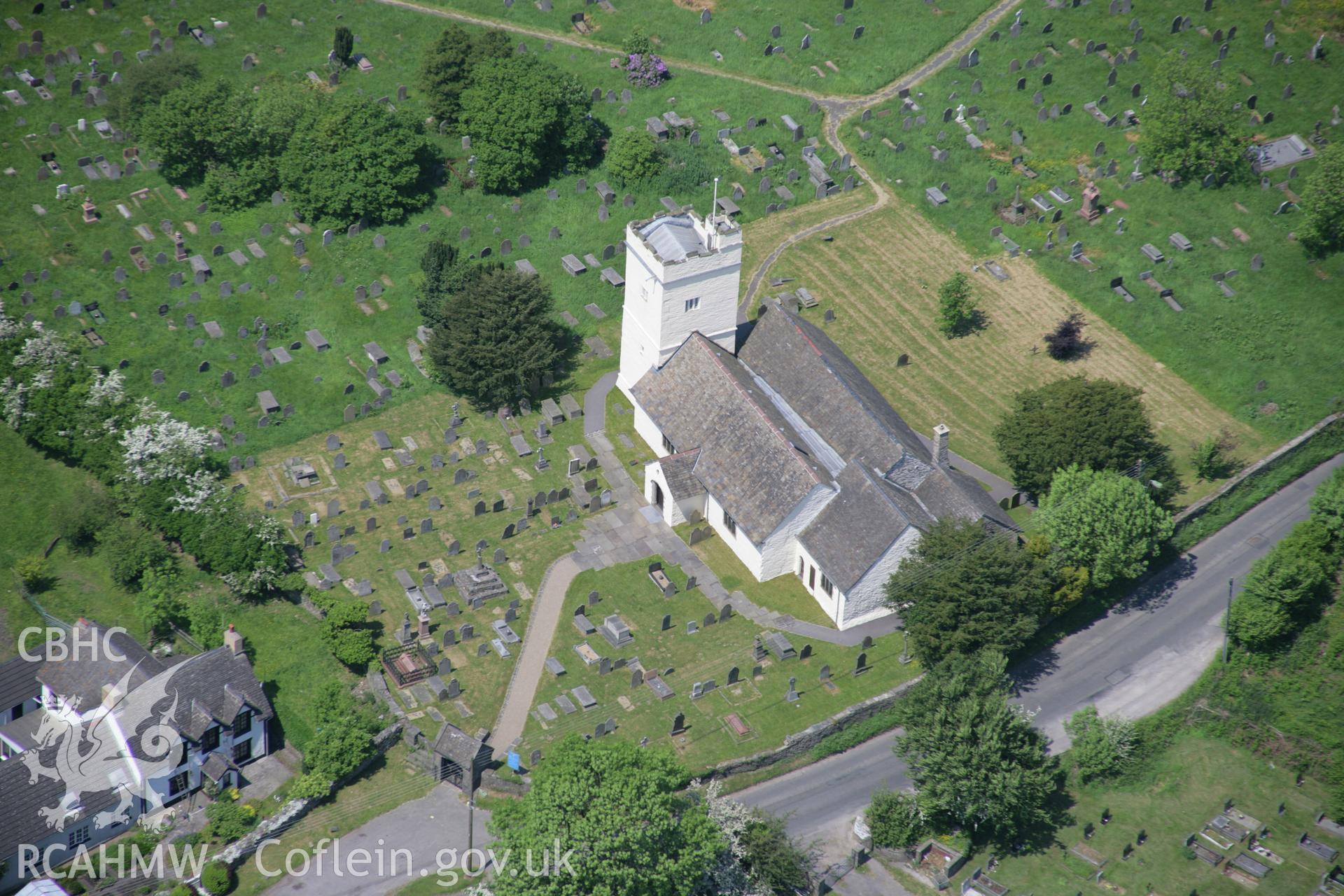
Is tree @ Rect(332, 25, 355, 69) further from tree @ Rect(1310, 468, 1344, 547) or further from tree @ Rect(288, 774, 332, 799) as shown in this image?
tree @ Rect(1310, 468, 1344, 547)

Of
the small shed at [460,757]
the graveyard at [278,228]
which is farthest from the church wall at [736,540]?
the small shed at [460,757]

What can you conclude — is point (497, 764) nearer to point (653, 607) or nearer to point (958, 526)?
point (653, 607)

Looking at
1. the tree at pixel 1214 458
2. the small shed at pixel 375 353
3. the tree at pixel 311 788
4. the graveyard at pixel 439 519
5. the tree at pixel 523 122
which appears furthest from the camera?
the tree at pixel 523 122

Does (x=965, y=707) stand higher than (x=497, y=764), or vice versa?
(x=965, y=707)

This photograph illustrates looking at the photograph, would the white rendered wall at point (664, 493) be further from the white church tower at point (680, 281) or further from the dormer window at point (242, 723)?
the dormer window at point (242, 723)

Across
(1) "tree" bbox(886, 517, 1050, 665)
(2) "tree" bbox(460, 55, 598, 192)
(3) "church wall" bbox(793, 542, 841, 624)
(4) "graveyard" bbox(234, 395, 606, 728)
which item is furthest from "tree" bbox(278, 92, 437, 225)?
(1) "tree" bbox(886, 517, 1050, 665)

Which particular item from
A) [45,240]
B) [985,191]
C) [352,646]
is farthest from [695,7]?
[352,646]
